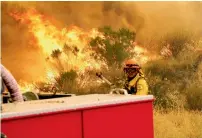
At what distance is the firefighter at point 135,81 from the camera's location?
7.89 m

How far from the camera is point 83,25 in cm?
2078

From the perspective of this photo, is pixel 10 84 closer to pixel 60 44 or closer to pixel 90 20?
pixel 60 44

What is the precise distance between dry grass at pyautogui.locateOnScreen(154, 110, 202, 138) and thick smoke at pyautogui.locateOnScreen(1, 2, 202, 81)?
7.02 meters

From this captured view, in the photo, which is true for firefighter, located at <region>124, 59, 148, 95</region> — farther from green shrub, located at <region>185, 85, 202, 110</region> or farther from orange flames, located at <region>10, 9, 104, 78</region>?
orange flames, located at <region>10, 9, 104, 78</region>

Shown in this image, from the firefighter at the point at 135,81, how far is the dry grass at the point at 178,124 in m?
3.19

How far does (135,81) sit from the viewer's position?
8.05m

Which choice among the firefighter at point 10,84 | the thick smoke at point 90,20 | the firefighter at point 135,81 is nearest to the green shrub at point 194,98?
the thick smoke at point 90,20

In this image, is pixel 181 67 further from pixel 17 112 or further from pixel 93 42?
pixel 17 112

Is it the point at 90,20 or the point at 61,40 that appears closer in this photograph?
the point at 61,40

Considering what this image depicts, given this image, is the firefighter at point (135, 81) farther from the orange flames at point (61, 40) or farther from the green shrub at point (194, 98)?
the orange flames at point (61, 40)

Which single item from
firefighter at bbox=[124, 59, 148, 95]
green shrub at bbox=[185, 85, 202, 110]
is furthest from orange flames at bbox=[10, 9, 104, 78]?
firefighter at bbox=[124, 59, 148, 95]

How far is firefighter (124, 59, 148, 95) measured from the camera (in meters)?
7.89

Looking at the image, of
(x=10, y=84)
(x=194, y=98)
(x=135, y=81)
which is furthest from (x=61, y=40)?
(x=10, y=84)

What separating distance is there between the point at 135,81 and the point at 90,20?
1316cm
